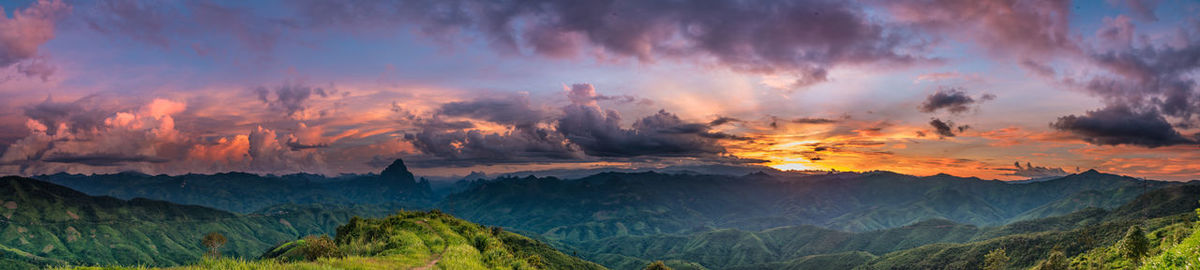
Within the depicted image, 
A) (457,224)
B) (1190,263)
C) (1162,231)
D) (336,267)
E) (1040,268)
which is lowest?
(1040,268)

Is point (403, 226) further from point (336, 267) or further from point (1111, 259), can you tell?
point (1111, 259)

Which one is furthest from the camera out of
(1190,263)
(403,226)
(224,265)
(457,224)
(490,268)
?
(457,224)

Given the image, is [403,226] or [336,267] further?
[403,226]

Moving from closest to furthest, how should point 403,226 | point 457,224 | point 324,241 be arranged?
1. point 324,241
2. point 403,226
3. point 457,224

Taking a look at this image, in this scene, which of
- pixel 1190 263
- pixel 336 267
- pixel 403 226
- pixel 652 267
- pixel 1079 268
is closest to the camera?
pixel 1190 263

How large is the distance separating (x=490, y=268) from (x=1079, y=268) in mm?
217260

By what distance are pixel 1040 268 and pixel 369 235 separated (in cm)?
21831

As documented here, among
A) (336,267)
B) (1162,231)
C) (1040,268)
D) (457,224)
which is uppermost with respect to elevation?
(336,267)

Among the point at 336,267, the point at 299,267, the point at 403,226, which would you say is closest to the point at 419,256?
the point at 336,267

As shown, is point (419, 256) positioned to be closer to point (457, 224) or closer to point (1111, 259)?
point (457, 224)

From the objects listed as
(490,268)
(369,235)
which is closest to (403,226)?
(369,235)

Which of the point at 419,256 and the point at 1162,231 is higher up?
the point at 419,256

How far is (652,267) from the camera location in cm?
15550

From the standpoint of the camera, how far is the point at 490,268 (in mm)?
32656
